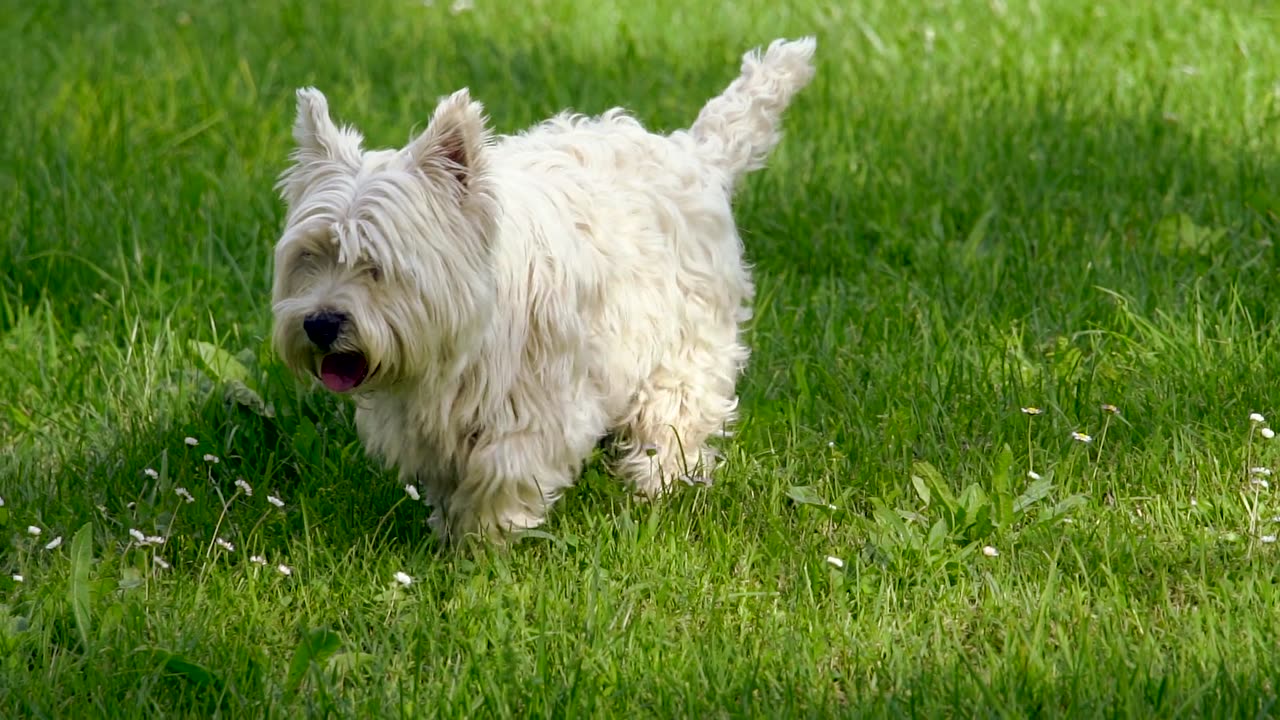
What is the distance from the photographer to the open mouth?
11.8 feet

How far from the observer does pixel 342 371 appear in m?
3.63

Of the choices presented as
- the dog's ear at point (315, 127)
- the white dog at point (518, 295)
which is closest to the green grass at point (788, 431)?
the white dog at point (518, 295)

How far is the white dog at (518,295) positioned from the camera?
353 centimetres

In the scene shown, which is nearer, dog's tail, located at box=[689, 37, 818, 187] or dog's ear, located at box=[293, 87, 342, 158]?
dog's ear, located at box=[293, 87, 342, 158]

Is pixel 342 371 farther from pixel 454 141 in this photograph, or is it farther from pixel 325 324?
pixel 454 141

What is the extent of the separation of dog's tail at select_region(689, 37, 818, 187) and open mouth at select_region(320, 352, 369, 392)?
1554mm

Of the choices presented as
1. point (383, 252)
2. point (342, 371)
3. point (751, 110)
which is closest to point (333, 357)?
point (342, 371)

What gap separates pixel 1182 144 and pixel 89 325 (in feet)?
13.8

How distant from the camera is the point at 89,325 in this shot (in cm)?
535

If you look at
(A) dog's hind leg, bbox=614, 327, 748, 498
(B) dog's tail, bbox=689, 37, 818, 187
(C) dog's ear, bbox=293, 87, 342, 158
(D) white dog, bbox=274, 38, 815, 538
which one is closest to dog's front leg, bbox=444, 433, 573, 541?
(D) white dog, bbox=274, 38, 815, 538

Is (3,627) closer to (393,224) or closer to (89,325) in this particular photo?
(393,224)

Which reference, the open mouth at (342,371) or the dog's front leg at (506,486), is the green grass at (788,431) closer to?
the dog's front leg at (506,486)

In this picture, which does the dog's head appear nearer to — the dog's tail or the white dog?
the white dog

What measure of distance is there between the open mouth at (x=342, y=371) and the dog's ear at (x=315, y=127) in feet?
1.53
